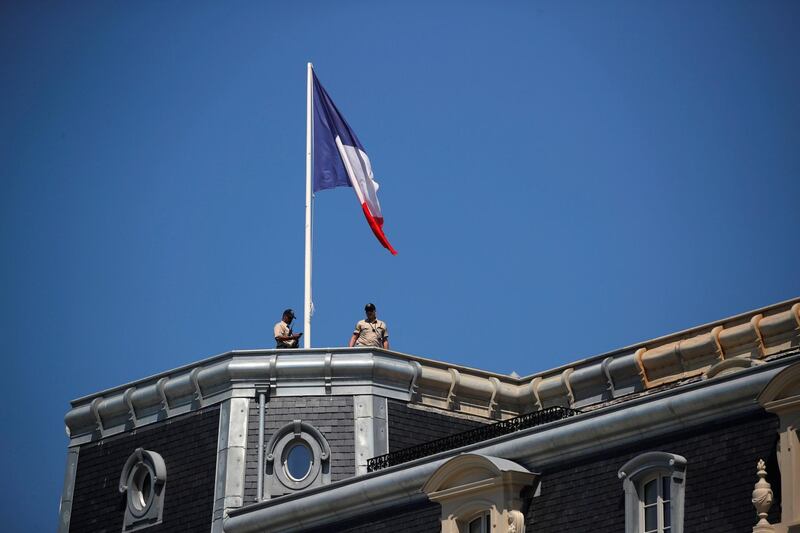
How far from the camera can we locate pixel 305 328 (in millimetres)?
62531

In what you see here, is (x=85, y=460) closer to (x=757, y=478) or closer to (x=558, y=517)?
(x=558, y=517)

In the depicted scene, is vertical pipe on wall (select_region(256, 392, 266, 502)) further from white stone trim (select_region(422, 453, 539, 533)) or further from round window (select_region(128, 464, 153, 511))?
white stone trim (select_region(422, 453, 539, 533))

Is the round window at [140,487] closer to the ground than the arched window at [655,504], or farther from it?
farther from it

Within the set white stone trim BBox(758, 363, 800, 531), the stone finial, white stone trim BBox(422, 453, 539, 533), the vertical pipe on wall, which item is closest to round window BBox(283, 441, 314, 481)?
the vertical pipe on wall

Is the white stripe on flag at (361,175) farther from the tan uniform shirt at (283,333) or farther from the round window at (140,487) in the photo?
the round window at (140,487)

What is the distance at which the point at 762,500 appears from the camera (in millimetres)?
42875

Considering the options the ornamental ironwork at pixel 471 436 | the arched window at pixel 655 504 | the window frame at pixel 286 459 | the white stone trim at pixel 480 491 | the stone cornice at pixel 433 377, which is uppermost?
the stone cornice at pixel 433 377

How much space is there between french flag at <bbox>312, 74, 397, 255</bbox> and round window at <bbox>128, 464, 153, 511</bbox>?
1239 cm

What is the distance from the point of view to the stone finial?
140ft

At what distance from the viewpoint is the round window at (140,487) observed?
60.0 meters

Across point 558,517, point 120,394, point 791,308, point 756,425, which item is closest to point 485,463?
point 558,517

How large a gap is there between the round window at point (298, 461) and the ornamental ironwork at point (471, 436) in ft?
7.45

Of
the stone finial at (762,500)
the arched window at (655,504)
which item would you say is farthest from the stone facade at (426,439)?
the stone finial at (762,500)

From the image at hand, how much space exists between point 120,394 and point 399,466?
44.4ft
